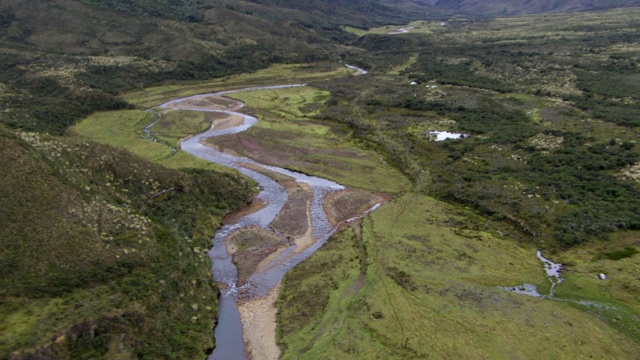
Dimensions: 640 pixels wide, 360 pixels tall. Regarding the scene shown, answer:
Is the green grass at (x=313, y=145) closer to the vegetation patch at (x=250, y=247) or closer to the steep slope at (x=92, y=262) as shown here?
the vegetation patch at (x=250, y=247)

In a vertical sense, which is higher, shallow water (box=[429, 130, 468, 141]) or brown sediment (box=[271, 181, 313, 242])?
shallow water (box=[429, 130, 468, 141])

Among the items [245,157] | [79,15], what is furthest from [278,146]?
[79,15]

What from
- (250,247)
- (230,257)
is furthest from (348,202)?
(230,257)

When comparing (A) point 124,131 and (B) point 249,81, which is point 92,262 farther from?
(B) point 249,81

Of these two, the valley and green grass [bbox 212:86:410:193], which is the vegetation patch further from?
Result: green grass [bbox 212:86:410:193]

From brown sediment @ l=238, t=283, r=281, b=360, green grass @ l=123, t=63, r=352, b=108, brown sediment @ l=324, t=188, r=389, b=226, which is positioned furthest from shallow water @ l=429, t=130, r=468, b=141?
green grass @ l=123, t=63, r=352, b=108

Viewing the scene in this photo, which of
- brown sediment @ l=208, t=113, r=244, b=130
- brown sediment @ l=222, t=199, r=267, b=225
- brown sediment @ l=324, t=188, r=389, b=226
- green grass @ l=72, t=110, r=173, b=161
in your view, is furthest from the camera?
brown sediment @ l=208, t=113, r=244, b=130
